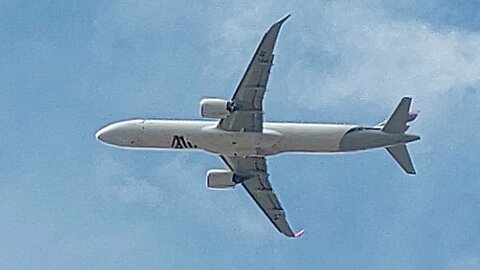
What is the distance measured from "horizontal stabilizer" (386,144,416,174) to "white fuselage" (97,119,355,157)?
4288mm

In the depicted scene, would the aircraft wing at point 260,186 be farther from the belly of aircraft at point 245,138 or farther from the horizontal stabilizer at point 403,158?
the horizontal stabilizer at point 403,158

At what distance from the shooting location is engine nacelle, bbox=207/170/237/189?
11428 centimetres

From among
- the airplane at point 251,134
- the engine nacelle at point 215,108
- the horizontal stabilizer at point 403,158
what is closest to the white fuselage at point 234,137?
the airplane at point 251,134

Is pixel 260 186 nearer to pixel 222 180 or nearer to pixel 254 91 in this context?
pixel 222 180

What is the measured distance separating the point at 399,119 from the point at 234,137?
13469mm

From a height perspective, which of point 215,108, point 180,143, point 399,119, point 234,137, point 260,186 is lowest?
point 260,186

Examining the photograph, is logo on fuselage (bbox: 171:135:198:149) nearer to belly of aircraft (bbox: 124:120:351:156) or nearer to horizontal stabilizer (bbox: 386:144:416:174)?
belly of aircraft (bbox: 124:120:351:156)

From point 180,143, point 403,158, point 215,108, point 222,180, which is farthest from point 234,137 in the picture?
point 403,158

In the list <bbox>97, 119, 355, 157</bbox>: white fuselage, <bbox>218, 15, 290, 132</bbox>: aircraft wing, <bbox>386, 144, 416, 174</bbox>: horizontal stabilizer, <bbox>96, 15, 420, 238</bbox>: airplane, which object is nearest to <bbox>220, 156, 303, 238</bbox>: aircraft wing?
<bbox>96, 15, 420, 238</bbox>: airplane

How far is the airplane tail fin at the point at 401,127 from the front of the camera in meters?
105

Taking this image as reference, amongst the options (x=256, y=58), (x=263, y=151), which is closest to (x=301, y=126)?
(x=263, y=151)

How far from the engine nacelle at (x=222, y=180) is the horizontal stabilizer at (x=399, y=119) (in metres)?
15.9

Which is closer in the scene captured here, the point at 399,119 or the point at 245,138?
the point at 399,119

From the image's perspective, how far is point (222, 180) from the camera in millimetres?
114375
